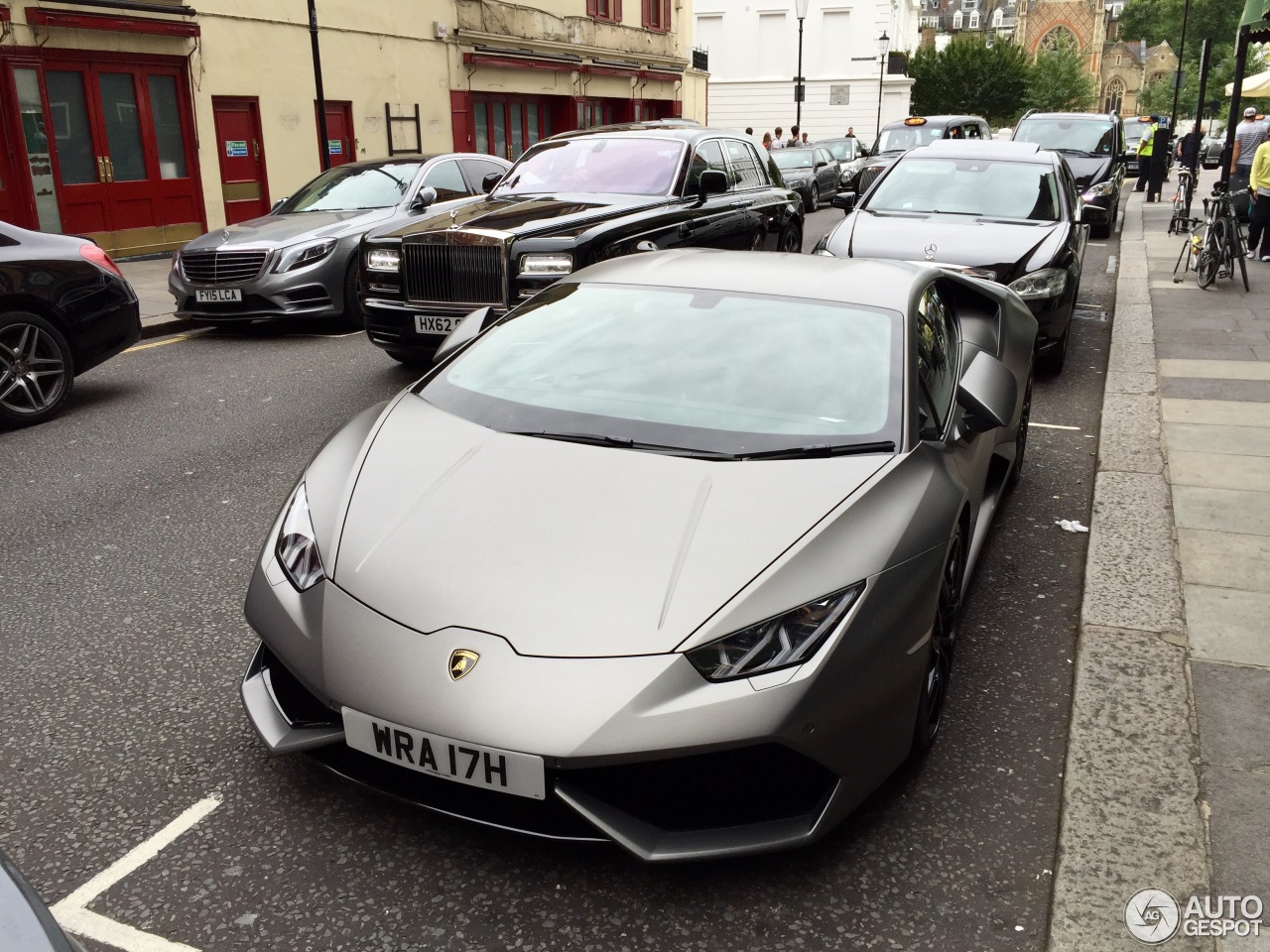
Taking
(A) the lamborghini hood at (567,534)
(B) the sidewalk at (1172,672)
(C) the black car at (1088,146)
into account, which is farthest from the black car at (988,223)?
(C) the black car at (1088,146)

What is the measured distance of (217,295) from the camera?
991 cm

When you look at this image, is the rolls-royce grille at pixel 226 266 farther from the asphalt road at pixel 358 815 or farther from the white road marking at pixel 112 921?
the white road marking at pixel 112 921

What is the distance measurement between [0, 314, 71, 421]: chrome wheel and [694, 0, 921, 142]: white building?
5555cm

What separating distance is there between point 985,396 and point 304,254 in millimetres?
7792

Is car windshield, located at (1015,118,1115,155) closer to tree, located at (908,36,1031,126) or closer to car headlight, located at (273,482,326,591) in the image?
car headlight, located at (273,482,326,591)

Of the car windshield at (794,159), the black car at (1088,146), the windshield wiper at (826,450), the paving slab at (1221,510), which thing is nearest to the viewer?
the windshield wiper at (826,450)

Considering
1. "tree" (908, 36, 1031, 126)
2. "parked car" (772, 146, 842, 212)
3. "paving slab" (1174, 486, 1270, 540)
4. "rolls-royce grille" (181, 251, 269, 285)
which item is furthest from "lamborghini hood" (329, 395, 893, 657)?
"tree" (908, 36, 1031, 126)

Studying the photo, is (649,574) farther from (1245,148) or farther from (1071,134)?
(1071,134)

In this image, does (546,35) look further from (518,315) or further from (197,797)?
(197,797)

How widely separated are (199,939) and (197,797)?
593mm

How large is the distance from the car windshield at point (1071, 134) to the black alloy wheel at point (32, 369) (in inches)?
614

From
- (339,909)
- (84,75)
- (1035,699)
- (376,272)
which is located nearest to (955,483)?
(1035,699)

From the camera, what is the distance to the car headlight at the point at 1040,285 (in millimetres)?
7570

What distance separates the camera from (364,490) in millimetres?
3119
